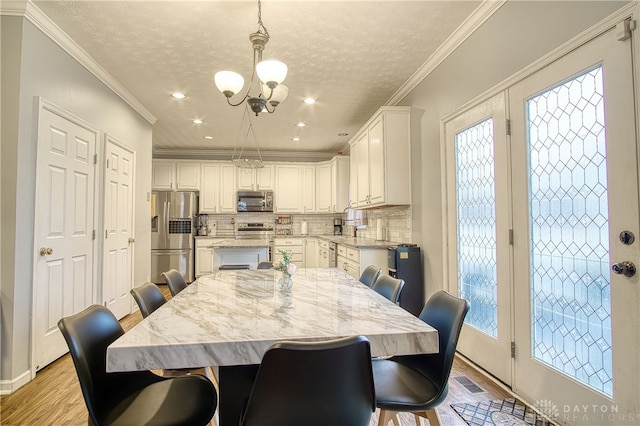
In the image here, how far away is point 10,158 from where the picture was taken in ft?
7.20

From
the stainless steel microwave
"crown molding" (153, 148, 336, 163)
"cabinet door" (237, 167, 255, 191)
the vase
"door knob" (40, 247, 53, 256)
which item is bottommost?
the vase

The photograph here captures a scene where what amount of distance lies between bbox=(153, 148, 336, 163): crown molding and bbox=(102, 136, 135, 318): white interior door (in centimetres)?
271

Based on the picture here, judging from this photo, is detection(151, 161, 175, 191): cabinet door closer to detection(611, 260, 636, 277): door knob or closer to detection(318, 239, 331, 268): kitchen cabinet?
detection(318, 239, 331, 268): kitchen cabinet

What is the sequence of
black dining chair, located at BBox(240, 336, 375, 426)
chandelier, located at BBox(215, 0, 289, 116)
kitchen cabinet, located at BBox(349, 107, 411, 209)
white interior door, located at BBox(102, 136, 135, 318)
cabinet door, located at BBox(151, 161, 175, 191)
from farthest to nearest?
cabinet door, located at BBox(151, 161, 175, 191) → kitchen cabinet, located at BBox(349, 107, 411, 209) → white interior door, located at BBox(102, 136, 135, 318) → chandelier, located at BBox(215, 0, 289, 116) → black dining chair, located at BBox(240, 336, 375, 426)

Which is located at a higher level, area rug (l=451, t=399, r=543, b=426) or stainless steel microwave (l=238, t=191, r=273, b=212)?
stainless steel microwave (l=238, t=191, r=273, b=212)

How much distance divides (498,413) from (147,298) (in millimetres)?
2093

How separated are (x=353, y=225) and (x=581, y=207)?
4658mm

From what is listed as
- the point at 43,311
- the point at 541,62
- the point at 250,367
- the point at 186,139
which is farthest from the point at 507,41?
the point at 186,139

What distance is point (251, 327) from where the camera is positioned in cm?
114

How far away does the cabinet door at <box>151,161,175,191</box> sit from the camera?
6.28 meters

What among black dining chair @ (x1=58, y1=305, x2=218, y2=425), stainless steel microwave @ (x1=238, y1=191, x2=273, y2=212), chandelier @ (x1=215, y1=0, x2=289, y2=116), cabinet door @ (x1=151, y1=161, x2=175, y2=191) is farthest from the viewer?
stainless steel microwave @ (x1=238, y1=191, x2=273, y2=212)

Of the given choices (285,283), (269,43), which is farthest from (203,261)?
(285,283)

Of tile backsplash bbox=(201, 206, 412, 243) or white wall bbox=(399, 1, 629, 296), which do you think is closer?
white wall bbox=(399, 1, 629, 296)

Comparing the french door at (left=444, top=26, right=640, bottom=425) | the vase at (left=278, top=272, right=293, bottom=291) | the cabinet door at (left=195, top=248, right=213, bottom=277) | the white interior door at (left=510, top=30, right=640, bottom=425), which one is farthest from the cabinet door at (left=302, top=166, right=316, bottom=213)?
the vase at (left=278, top=272, right=293, bottom=291)
